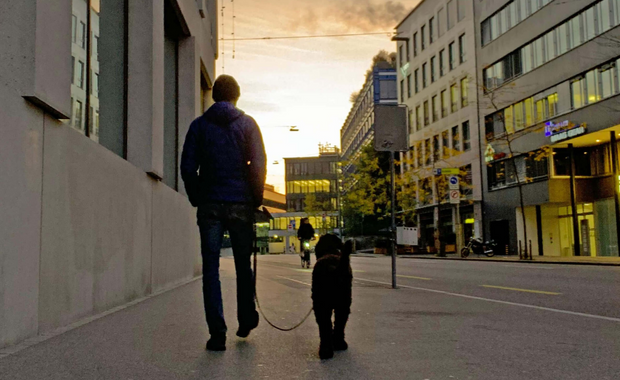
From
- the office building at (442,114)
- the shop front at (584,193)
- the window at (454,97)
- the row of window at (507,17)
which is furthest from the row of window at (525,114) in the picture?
the window at (454,97)

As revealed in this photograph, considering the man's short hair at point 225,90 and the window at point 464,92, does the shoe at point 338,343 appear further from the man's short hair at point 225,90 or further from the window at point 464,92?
the window at point 464,92

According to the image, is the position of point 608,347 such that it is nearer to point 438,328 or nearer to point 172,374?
point 438,328

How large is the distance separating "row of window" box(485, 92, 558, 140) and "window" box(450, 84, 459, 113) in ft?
20.9

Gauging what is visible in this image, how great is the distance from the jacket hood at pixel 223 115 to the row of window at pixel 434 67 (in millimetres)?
46683

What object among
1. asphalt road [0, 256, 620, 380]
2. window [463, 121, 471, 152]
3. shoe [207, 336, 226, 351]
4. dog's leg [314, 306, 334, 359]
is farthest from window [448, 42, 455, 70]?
dog's leg [314, 306, 334, 359]

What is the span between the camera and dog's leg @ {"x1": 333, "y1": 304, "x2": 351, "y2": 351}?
4.79 meters

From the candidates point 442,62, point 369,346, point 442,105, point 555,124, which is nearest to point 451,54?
point 442,62

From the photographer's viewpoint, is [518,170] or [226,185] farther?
[518,170]

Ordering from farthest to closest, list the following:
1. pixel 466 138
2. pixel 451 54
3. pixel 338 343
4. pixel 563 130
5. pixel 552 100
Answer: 1. pixel 451 54
2. pixel 466 138
3. pixel 552 100
4. pixel 563 130
5. pixel 338 343

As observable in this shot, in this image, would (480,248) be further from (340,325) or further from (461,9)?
(340,325)

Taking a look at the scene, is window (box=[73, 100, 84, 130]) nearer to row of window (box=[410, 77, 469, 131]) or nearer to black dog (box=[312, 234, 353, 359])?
black dog (box=[312, 234, 353, 359])

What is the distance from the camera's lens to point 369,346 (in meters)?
5.24

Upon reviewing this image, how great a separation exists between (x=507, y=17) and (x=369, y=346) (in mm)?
41112

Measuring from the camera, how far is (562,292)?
10711 millimetres
